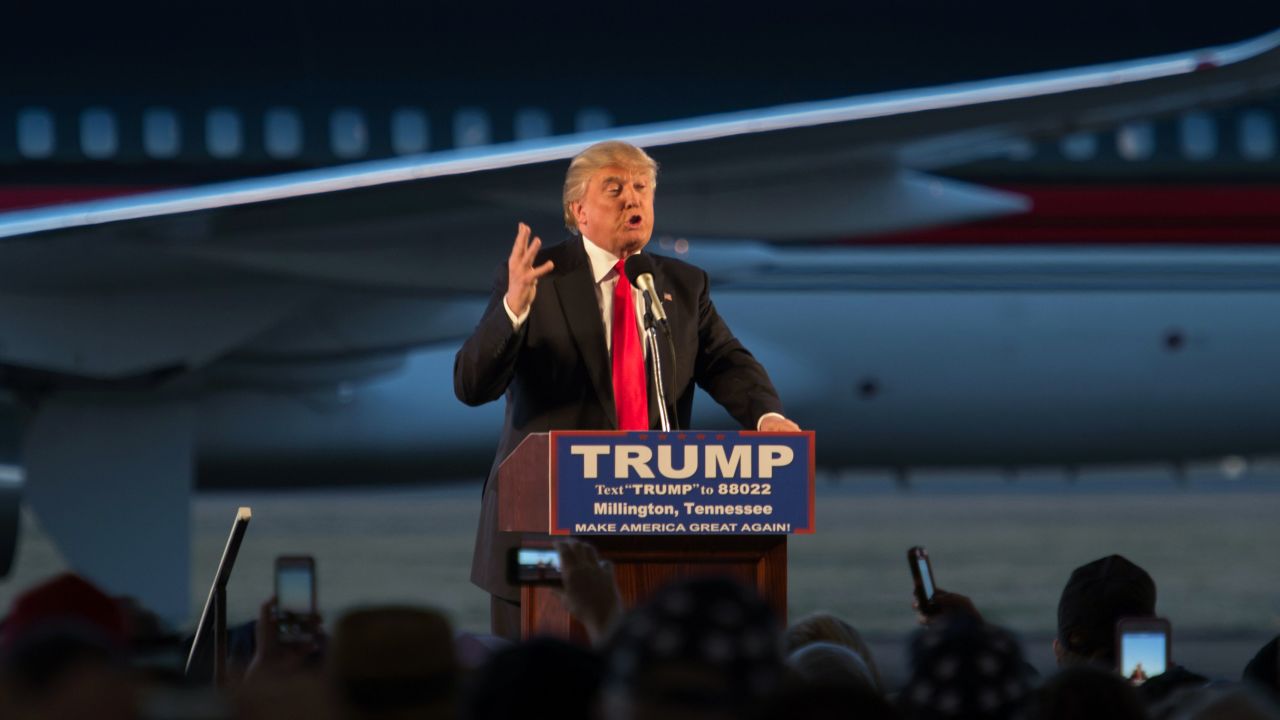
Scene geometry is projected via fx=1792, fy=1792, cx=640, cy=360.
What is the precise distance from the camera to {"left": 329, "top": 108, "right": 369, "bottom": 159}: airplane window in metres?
9.26

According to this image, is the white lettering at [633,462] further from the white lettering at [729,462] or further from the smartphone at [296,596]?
the smartphone at [296,596]

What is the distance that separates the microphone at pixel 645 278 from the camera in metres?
3.02

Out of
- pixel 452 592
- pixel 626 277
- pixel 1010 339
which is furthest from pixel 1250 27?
pixel 626 277

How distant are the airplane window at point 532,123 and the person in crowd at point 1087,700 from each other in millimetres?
7829

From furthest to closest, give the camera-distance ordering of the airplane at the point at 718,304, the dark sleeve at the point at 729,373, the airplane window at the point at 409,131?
the airplane window at the point at 409,131 < the airplane at the point at 718,304 < the dark sleeve at the point at 729,373

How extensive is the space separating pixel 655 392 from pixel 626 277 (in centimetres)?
21

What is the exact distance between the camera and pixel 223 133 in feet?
29.9

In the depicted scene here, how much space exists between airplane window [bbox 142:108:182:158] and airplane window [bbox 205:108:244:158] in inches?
6.0

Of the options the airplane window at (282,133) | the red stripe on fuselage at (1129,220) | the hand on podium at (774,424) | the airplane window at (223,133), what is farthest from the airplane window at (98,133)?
the hand on podium at (774,424)

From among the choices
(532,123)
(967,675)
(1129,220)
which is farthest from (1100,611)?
(1129,220)

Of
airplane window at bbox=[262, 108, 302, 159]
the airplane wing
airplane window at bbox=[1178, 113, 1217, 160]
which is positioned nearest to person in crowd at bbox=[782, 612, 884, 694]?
the airplane wing

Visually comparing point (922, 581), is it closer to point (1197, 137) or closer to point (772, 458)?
point (772, 458)

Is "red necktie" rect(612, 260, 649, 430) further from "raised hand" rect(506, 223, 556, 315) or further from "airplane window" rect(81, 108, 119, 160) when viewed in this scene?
"airplane window" rect(81, 108, 119, 160)

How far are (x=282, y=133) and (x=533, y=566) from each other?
7119 mm
